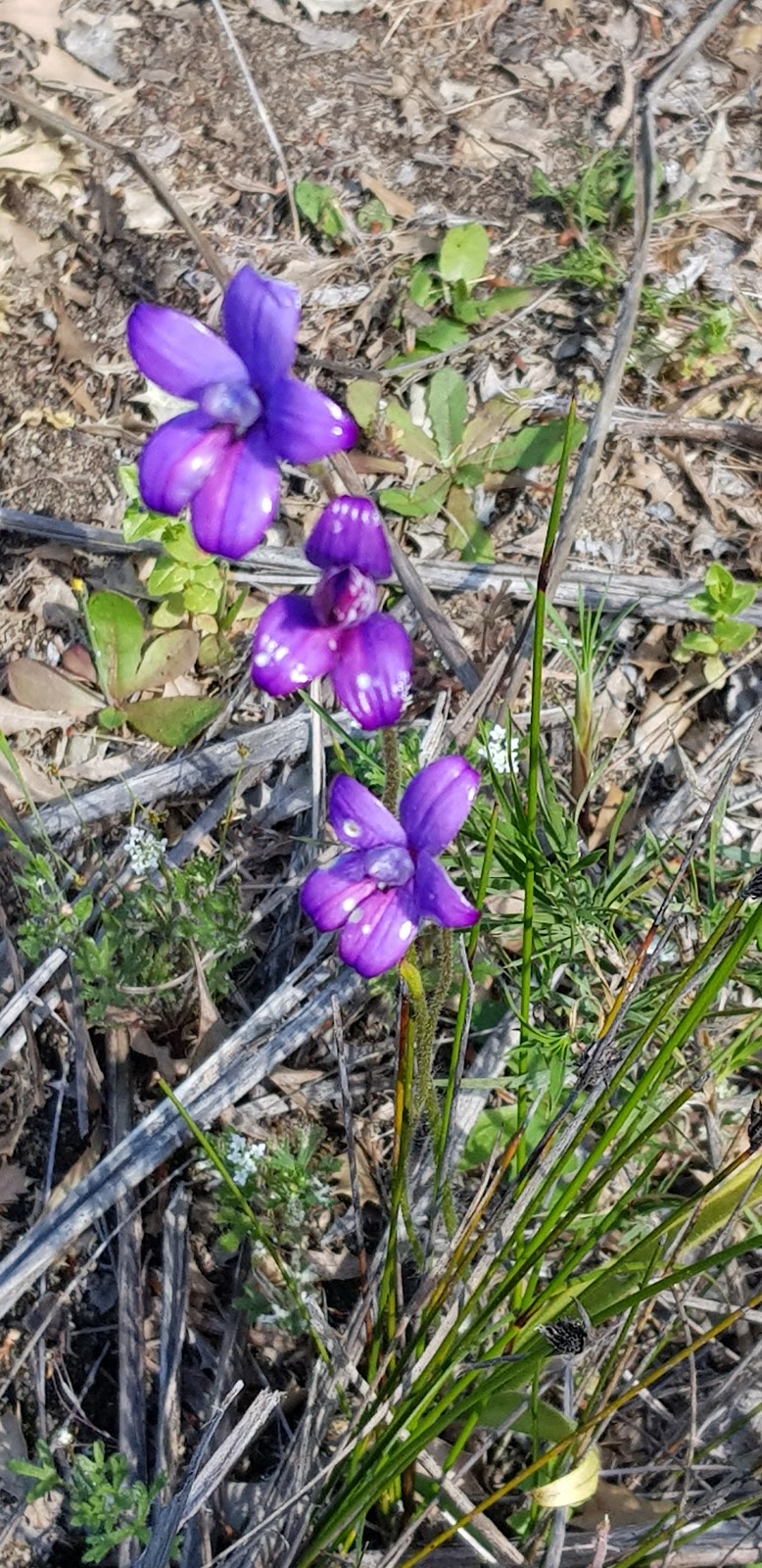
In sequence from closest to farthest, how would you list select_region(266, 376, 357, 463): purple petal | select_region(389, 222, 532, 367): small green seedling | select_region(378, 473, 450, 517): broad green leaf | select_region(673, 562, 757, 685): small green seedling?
select_region(266, 376, 357, 463): purple petal, select_region(673, 562, 757, 685): small green seedling, select_region(378, 473, 450, 517): broad green leaf, select_region(389, 222, 532, 367): small green seedling

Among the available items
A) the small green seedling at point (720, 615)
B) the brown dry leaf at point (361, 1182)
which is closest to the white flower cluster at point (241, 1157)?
the brown dry leaf at point (361, 1182)

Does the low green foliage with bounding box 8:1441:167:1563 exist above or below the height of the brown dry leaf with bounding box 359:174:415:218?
below

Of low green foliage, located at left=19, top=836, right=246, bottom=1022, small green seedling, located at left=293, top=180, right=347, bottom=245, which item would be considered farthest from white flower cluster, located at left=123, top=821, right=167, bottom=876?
small green seedling, located at left=293, top=180, right=347, bottom=245

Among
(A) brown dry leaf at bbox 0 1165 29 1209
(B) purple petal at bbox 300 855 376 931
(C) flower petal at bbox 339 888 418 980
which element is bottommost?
(A) brown dry leaf at bbox 0 1165 29 1209

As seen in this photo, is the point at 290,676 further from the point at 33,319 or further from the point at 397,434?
the point at 33,319

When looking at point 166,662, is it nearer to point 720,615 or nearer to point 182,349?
point 720,615

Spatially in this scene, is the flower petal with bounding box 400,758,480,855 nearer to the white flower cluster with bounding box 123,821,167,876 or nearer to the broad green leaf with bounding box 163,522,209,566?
the white flower cluster with bounding box 123,821,167,876

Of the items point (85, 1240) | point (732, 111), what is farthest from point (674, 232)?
point (85, 1240)
